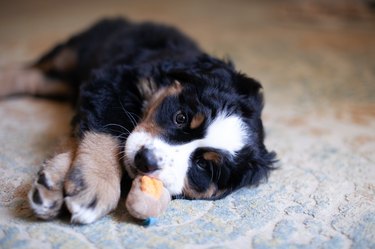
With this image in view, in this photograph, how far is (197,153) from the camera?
207cm

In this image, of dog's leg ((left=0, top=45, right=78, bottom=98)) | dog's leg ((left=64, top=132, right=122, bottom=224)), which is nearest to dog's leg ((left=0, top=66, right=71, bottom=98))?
dog's leg ((left=0, top=45, right=78, bottom=98))

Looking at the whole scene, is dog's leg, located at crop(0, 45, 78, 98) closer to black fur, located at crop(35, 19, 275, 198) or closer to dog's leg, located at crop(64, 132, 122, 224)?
black fur, located at crop(35, 19, 275, 198)

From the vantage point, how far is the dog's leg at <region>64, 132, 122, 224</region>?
1.82m

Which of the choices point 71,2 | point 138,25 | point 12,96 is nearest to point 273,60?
point 138,25

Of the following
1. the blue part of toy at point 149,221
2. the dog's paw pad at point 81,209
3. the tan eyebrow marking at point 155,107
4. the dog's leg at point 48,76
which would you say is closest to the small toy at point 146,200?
the blue part of toy at point 149,221

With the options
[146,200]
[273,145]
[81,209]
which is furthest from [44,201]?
[273,145]

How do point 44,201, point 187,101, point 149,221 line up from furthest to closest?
point 187,101
point 149,221
point 44,201

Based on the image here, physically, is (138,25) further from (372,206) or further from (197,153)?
(372,206)

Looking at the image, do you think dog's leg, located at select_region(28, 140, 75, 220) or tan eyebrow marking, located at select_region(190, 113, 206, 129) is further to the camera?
tan eyebrow marking, located at select_region(190, 113, 206, 129)

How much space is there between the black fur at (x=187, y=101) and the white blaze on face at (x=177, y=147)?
3 cm

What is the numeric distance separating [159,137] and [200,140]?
0.62 feet

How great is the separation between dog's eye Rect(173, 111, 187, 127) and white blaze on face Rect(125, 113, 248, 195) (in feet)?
0.37

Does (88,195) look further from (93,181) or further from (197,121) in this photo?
(197,121)

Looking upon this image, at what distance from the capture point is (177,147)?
6.67 ft
